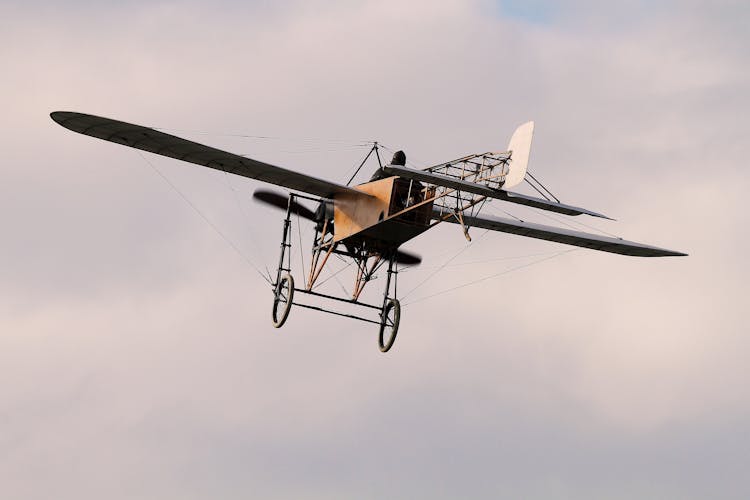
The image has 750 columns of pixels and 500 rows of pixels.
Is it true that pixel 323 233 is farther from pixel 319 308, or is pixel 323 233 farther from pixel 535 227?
pixel 535 227

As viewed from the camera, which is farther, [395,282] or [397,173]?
[395,282]

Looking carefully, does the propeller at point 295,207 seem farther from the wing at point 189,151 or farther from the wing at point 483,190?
the wing at point 483,190

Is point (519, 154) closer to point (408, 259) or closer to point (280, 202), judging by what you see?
point (408, 259)

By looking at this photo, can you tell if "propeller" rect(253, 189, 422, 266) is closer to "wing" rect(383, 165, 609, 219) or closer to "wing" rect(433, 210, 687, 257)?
"wing" rect(433, 210, 687, 257)

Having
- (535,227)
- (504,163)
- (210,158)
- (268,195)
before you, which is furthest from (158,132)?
(535,227)

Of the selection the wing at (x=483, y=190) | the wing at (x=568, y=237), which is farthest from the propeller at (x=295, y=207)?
the wing at (x=483, y=190)

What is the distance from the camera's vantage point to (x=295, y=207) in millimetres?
39875

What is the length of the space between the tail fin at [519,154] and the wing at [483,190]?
10.2 inches

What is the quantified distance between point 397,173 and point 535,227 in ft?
31.6

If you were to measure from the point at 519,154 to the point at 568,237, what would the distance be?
8549mm

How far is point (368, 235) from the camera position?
123 feet

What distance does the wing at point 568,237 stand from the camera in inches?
1652

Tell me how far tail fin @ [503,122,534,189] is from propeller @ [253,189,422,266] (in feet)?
19.6

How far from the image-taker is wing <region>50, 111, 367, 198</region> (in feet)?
119
